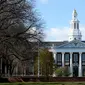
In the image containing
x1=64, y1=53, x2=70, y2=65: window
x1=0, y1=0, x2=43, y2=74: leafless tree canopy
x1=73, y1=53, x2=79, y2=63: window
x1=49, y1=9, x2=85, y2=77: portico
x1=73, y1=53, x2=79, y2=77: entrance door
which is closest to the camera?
x1=0, y1=0, x2=43, y2=74: leafless tree canopy

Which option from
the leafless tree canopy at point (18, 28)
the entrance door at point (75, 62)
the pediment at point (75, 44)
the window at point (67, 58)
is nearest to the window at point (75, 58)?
the entrance door at point (75, 62)

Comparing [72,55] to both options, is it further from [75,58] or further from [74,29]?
[74,29]

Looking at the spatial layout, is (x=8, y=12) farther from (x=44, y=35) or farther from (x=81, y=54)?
(x=81, y=54)

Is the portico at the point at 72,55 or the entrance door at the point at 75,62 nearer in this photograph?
the portico at the point at 72,55

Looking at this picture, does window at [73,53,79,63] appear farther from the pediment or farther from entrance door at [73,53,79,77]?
the pediment

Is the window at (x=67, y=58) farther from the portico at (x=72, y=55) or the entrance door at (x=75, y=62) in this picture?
the entrance door at (x=75, y=62)

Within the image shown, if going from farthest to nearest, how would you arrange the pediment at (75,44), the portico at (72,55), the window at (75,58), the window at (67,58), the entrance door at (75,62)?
1. the pediment at (75,44)
2. the window at (75,58)
3. the window at (67,58)
4. the entrance door at (75,62)
5. the portico at (72,55)

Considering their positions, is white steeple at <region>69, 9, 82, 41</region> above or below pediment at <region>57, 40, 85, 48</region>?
above

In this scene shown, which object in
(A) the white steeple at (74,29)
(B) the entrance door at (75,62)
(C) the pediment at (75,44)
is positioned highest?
(A) the white steeple at (74,29)

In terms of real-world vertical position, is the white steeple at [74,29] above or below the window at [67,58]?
above

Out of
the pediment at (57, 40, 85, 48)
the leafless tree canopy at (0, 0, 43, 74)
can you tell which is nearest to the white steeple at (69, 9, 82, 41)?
the pediment at (57, 40, 85, 48)

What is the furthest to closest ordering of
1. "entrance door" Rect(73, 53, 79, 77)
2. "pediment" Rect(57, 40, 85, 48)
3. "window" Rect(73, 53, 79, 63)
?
1. "pediment" Rect(57, 40, 85, 48)
2. "window" Rect(73, 53, 79, 63)
3. "entrance door" Rect(73, 53, 79, 77)

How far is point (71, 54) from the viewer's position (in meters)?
141

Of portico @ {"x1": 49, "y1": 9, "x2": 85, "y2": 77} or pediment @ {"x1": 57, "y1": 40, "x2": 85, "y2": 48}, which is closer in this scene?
portico @ {"x1": 49, "y1": 9, "x2": 85, "y2": 77}
